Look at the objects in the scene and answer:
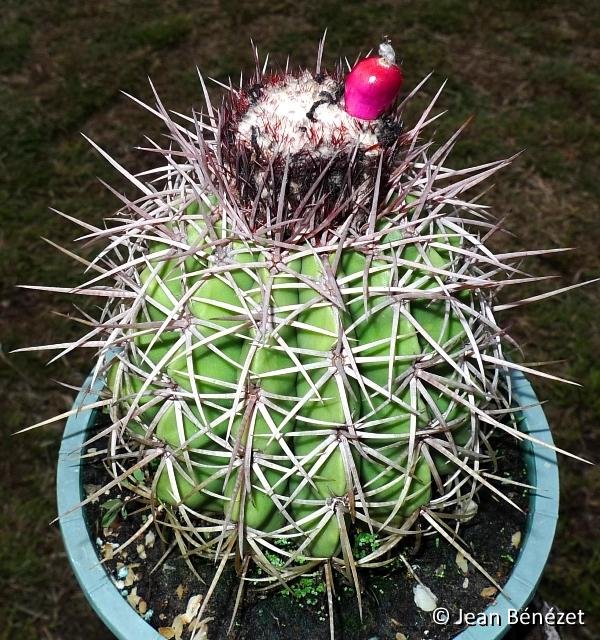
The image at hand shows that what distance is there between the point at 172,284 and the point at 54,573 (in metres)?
1.36

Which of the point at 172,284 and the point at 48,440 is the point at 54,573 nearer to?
the point at 48,440

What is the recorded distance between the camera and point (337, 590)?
123cm

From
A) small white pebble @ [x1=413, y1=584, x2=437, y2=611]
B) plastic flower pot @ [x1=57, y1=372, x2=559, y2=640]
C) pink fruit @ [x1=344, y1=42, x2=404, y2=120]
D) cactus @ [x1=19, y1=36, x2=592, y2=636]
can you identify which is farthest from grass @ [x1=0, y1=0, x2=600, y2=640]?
pink fruit @ [x1=344, y1=42, x2=404, y2=120]

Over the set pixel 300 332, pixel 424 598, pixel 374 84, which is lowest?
pixel 424 598

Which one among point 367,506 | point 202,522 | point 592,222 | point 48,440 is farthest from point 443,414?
point 592,222

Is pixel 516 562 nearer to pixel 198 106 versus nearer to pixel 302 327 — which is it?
pixel 302 327

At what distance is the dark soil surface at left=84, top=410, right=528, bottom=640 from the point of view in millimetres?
1199

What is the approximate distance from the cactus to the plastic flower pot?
22cm

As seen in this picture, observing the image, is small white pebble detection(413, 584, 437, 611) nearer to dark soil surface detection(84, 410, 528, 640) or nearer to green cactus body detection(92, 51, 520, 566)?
dark soil surface detection(84, 410, 528, 640)

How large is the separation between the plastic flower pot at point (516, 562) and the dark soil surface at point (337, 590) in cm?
3

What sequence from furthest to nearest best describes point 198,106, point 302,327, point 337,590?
1. point 198,106
2. point 337,590
3. point 302,327

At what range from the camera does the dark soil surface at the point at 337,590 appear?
1199mm

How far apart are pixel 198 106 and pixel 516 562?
249 cm

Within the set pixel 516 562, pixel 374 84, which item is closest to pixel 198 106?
pixel 374 84
